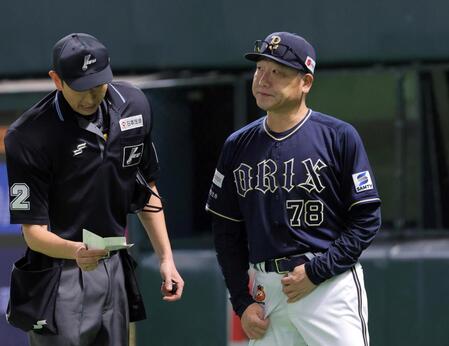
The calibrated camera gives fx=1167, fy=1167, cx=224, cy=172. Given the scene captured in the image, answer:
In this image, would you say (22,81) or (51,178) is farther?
(22,81)

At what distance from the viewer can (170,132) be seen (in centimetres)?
732

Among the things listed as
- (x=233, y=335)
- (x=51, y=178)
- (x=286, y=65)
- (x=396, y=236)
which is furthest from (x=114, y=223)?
(x=396, y=236)

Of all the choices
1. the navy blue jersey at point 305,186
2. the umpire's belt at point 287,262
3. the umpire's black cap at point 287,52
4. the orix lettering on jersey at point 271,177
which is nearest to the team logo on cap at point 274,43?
the umpire's black cap at point 287,52

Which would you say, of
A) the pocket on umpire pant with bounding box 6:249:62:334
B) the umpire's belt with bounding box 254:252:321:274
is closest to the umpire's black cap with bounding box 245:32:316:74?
the umpire's belt with bounding box 254:252:321:274

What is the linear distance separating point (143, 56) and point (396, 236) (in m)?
1.93

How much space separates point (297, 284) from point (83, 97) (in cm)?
112

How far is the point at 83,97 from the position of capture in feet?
15.1

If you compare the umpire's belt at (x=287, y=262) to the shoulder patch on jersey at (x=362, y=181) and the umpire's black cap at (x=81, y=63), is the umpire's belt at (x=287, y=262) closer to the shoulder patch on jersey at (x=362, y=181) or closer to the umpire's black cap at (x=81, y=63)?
the shoulder patch on jersey at (x=362, y=181)

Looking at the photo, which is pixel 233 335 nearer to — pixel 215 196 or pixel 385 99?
pixel 385 99

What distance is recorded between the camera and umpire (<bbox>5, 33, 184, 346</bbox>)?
460 centimetres

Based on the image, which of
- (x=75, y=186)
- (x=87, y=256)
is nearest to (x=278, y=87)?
(x=75, y=186)

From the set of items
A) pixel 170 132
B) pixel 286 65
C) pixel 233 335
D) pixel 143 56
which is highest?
pixel 286 65

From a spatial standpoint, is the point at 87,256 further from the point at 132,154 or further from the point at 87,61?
the point at 87,61

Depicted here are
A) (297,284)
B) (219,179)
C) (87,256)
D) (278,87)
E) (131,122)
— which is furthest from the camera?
(219,179)
